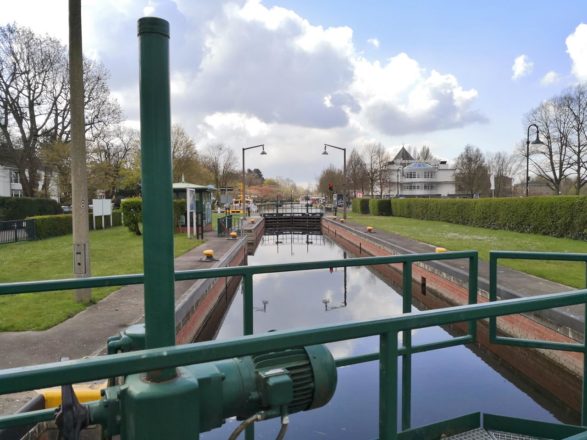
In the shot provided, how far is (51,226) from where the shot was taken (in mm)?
21469

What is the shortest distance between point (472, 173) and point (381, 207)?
29.9 metres

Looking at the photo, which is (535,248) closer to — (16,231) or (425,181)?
(16,231)

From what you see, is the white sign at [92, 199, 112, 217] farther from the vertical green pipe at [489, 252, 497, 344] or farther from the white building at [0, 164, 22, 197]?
the white building at [0, 164, 22, 197]

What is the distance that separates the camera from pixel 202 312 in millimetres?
9320

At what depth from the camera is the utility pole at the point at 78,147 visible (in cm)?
756

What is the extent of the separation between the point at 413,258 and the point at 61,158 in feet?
104

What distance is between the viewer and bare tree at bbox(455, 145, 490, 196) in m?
67.9

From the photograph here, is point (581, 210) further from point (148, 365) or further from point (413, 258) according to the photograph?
point (148, 365)

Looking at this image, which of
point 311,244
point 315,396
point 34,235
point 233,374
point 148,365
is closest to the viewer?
point 148,365

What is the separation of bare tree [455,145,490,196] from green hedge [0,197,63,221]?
56.8 meters

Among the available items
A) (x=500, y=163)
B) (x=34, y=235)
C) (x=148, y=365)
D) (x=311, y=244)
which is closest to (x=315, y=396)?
(x=148, y=365)

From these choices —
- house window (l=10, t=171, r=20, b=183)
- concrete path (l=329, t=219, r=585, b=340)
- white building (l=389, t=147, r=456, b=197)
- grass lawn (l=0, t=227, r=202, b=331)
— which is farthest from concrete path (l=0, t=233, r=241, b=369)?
white building (l=389, t=147, r=456, b=197)

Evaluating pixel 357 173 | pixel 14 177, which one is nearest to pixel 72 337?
pixel 14 177

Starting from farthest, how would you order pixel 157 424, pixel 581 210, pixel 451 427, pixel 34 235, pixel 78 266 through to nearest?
pixel 34 235 → pixel 581 210 → pixel 78 266 → pixel 451 427 → pixel 157 424
